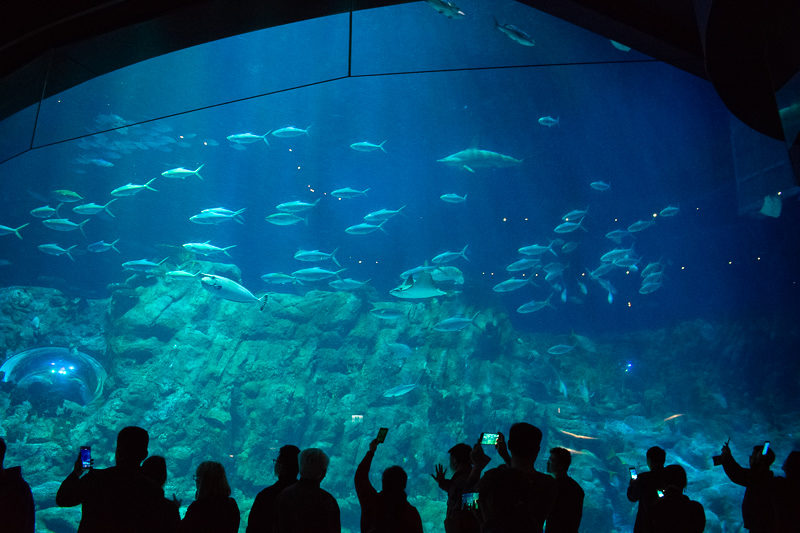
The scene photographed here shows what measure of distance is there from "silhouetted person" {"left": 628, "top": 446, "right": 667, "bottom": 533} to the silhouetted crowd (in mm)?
75

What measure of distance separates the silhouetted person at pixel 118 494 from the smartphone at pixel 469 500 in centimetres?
151

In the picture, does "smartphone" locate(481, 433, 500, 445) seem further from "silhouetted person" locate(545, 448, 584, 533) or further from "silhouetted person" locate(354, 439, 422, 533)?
"silhouetted person" locate(354, 439, 422, 533)

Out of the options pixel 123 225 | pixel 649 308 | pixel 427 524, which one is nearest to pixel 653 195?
pixel 649 308

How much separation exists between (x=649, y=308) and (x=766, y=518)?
2160cm

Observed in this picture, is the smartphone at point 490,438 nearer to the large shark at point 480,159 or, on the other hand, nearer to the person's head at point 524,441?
the person's head at point 524,441

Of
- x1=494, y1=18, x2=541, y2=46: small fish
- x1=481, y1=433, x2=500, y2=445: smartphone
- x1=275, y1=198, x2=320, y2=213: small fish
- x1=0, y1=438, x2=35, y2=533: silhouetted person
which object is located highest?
x1=275, y1=198, x2=320, y2=213: small fish

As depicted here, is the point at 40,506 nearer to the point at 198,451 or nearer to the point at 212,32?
the point at 198,451

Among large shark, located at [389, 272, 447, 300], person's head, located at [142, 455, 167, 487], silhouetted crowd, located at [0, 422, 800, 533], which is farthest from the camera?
large shark, located at [389, 272, 447, 300]

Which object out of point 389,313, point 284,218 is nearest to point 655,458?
point 389,313

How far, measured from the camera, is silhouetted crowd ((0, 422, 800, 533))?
2.01 metres

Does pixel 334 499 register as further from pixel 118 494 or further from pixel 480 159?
pixel 480 159

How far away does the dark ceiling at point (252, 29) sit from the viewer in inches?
113

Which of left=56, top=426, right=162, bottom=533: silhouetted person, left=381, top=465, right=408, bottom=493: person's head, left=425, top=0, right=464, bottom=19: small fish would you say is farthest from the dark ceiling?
left=56, top=426, right=162, bottom=533: silhouetted person

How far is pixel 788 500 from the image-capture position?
93.9 inches
